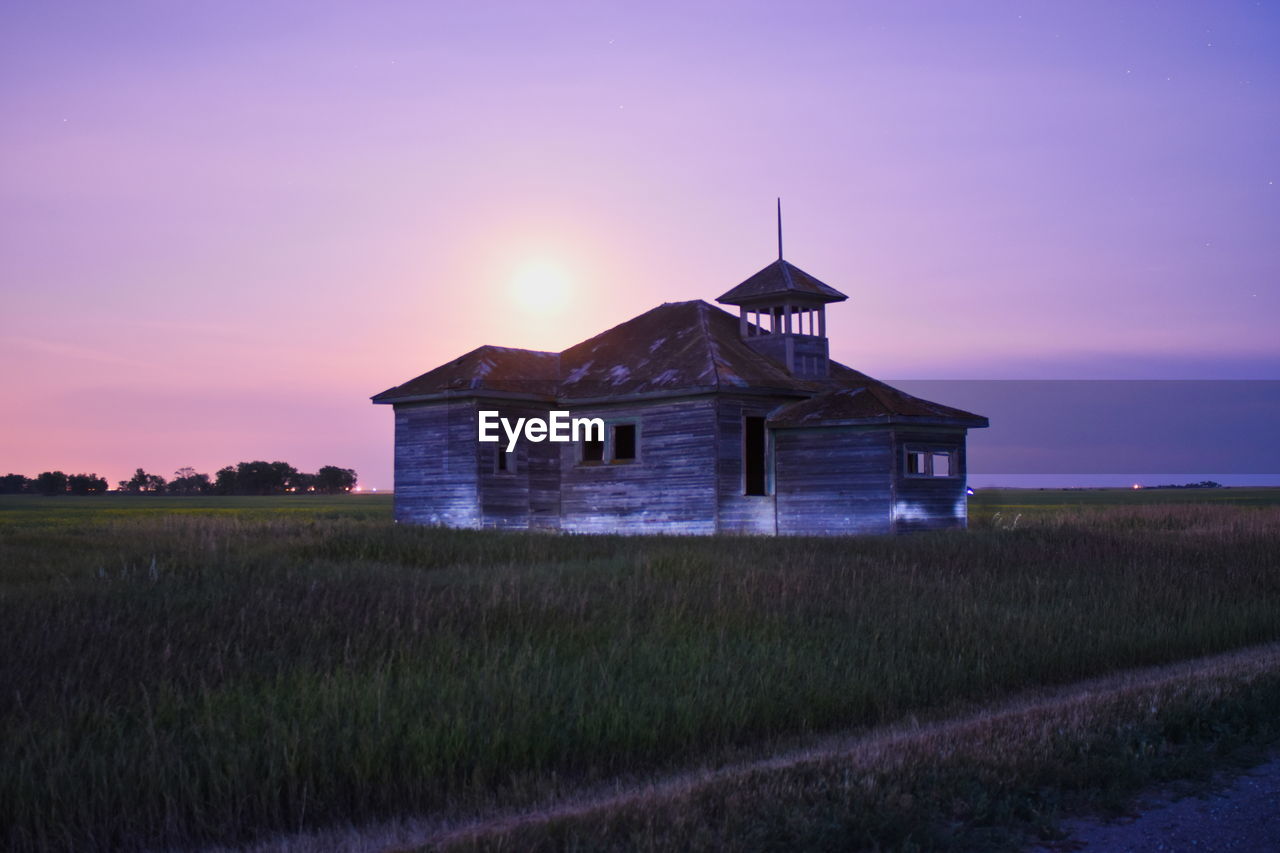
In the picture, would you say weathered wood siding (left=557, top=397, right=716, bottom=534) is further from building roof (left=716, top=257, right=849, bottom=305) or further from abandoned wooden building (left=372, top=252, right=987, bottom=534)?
building roof (left=716, top=257, right=849, bottom=305)

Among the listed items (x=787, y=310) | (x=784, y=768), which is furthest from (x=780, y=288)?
(x=784, y=768)

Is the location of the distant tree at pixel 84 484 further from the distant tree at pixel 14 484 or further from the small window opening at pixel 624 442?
the small window opening at pixel 624 442

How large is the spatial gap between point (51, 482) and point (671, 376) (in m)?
81.7

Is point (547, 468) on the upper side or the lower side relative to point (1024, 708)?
upper

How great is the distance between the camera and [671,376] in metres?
27.2

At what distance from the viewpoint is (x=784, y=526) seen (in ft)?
86.8

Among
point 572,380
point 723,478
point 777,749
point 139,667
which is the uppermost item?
point 572,380

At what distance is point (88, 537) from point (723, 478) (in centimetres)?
1325

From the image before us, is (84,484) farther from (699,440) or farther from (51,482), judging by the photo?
(699,440)

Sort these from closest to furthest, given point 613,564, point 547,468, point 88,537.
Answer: point 613,564 → point 88,537 → point 547,468

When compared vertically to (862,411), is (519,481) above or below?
below

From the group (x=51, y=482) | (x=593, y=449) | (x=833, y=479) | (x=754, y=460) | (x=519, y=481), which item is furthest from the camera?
(x=51, y=482)

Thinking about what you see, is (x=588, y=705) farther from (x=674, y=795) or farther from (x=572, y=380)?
(x=572, y=380)

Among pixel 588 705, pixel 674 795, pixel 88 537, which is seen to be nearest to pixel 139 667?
pixel 588 705
